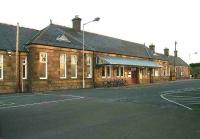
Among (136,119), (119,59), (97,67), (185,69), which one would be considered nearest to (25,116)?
(136,119)

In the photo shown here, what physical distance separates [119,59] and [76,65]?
8102 mm

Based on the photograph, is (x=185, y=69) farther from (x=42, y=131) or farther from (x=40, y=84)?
(x=42, y=131)

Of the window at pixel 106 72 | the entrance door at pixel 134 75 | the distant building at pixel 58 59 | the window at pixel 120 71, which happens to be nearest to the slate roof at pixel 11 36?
the distant building at pixel 58 59

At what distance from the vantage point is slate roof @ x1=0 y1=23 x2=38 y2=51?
89.6 ft

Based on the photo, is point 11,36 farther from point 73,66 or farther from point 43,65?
point 73,66

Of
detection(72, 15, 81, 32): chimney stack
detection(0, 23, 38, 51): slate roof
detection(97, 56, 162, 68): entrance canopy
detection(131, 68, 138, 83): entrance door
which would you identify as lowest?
detection(131, 68, 138, 83): entrance door

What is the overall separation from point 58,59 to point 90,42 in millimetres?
8015

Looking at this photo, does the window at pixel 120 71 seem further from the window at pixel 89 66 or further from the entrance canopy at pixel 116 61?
the window at pixel 89 66

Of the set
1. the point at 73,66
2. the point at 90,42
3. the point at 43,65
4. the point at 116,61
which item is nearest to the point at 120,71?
the point at 116,61

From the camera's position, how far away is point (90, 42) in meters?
37.3

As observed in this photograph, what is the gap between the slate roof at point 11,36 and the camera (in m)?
27.3

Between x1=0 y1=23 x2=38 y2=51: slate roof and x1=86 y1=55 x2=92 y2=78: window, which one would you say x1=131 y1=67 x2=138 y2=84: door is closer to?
x1=86 y1=55 x2=92 y2=78: window

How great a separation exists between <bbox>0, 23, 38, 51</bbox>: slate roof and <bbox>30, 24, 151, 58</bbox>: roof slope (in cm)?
149

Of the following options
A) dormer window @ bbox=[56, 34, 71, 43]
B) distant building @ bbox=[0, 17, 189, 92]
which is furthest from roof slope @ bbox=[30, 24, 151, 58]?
dormer window @ bbox=[56, 34, 71, 43]
